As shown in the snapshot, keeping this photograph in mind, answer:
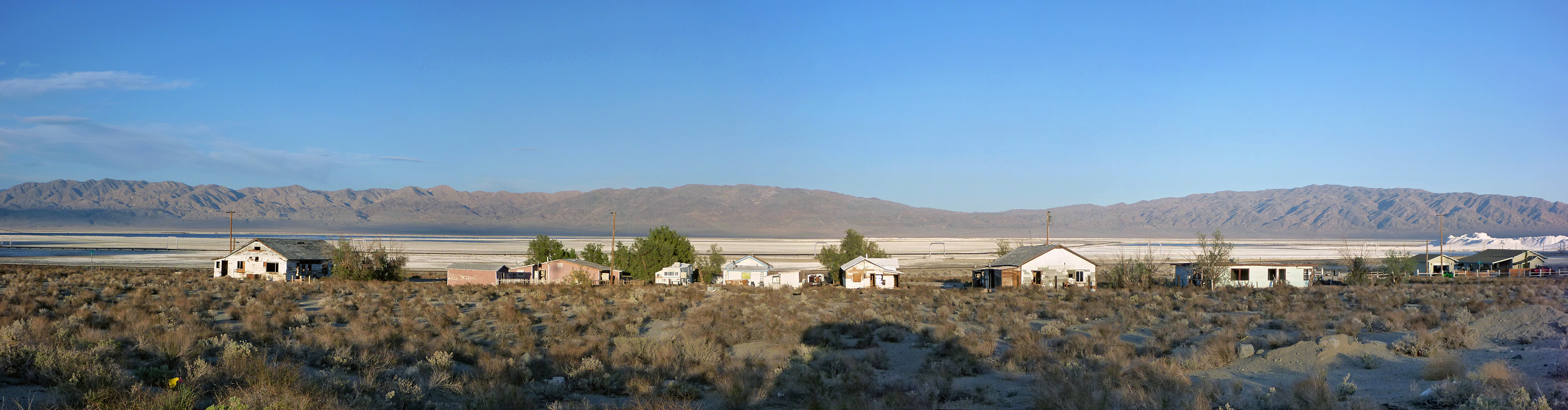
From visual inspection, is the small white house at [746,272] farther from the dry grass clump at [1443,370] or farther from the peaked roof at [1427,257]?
the peaked roof at [1427,257]

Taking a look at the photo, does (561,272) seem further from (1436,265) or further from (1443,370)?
(1436,265)

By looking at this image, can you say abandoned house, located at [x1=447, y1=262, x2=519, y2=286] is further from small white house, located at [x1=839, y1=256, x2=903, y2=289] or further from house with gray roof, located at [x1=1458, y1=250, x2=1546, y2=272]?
house with gray roof, located at [x1=1458, y1=250, x2=1546, y2=272]

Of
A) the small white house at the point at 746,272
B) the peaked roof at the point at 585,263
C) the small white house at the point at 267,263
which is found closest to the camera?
the small white house at the point at 267,263

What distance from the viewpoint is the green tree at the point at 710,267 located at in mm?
58062

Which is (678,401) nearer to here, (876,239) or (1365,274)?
(1365,274)

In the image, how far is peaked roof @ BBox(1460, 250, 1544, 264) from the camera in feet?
203

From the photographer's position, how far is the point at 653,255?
56.2 m

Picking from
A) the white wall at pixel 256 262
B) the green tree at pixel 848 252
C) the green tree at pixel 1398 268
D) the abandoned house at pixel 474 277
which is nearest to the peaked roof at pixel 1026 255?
the green tree at pixel 848 252

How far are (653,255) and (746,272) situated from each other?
7.43 meters

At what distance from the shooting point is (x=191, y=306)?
24016mm

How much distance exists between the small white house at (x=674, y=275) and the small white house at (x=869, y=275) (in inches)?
405

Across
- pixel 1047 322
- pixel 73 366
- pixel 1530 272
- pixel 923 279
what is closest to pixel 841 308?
pixel 1047 322

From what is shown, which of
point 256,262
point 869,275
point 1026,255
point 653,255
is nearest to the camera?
point 1026,255

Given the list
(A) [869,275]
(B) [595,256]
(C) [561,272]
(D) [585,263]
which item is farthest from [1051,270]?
(B) [595,256]
